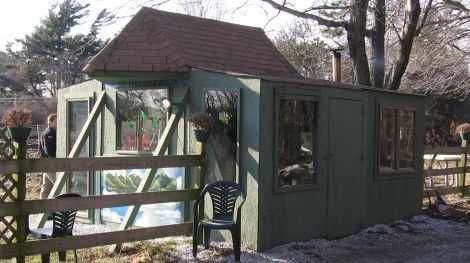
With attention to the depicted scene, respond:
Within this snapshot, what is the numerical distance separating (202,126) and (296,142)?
1411 millimetres

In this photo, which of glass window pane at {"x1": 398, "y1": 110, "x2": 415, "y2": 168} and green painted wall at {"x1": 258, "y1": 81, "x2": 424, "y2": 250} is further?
glass window pane at {"x1": 398, "y1": 110, "x2": 415, "y2": 168}

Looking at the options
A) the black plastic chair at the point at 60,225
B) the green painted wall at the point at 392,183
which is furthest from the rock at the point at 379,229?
the black plastic chair at the point at 60,225

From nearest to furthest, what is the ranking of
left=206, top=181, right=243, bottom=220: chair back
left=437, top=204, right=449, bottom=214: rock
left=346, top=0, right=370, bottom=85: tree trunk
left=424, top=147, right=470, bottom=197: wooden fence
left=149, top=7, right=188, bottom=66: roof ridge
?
left=206, top=181, right=243, bottom=220: chair back < left=149, top=7, right=188, bottom=66: roof ridge < left=437, top=204, right=449, bottom=214: rock < left=424, top=147, right=470, bottom=197: wooden fence < left=346, top=0, right=370, bottom=85: tree trunk

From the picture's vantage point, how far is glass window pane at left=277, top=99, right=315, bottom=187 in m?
8.01

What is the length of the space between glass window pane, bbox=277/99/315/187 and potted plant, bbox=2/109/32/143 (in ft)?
10.3

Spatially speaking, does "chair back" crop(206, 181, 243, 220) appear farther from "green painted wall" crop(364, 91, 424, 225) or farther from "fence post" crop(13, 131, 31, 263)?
"green painted wall" crop(364, 91, 424, 225)

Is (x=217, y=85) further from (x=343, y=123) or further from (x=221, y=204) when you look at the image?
(x=343, y=123)

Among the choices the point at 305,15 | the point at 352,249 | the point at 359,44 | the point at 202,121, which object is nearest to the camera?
the point at 202,121

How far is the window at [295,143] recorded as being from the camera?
26.2 feet

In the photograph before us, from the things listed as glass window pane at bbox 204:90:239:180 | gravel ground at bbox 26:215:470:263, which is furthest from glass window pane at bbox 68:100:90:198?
glass window pane at bbox 204:90:239:180

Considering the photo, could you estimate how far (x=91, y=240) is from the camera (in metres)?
6.57

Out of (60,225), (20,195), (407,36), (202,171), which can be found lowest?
(60,225)

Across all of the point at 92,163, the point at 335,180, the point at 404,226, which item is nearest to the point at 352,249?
the point at 335,180

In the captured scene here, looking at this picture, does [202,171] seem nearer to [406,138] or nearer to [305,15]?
[406,138]
